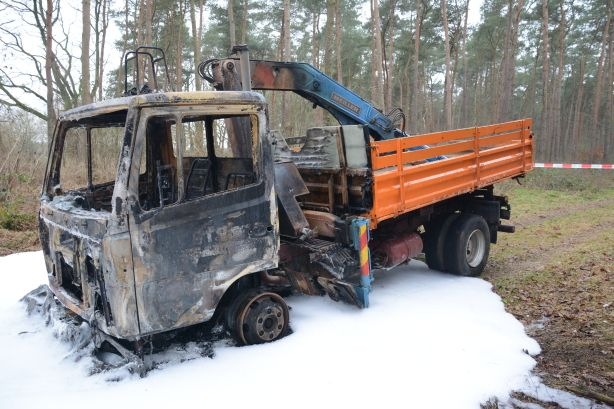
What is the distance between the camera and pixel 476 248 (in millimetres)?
6684

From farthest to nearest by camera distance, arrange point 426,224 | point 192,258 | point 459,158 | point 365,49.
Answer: point 365,49 → point 426,224 → point 459,158 → point 192,258

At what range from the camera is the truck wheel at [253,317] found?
4129mm

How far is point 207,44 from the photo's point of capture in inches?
1088

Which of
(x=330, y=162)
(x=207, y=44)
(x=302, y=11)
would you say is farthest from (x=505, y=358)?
(x=302, y=11)

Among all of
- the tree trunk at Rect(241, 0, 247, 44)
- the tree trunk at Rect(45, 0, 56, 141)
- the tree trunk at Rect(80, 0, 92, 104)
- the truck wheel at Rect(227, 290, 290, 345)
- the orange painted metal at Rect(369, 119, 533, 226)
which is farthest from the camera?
the tree trunk at Rect(241, 0, 247, 44)

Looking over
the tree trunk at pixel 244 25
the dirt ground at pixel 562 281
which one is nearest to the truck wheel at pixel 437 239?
the dirt ground at pixel 562 281

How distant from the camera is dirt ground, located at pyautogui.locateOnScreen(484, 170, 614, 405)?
392 cm

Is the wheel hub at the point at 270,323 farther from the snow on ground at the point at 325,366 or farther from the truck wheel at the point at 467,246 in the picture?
the truck wheel at the point at 467,246

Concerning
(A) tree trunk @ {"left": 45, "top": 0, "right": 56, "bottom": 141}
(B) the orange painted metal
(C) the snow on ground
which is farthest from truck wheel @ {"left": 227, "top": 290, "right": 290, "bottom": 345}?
(A) tree trunk @ {"left": 45, "top": 0, "right": 56, "bottom": 141}

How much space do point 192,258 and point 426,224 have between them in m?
3.70

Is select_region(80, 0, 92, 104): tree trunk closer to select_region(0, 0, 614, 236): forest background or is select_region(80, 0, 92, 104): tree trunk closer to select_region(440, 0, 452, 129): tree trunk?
select_region(0, 0, 614, 236): forest background

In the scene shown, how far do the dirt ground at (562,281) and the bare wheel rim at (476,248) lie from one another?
0.89 ft

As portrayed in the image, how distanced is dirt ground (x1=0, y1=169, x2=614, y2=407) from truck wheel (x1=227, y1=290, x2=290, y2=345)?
2.31m

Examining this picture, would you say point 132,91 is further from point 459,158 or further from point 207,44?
point 207,44
